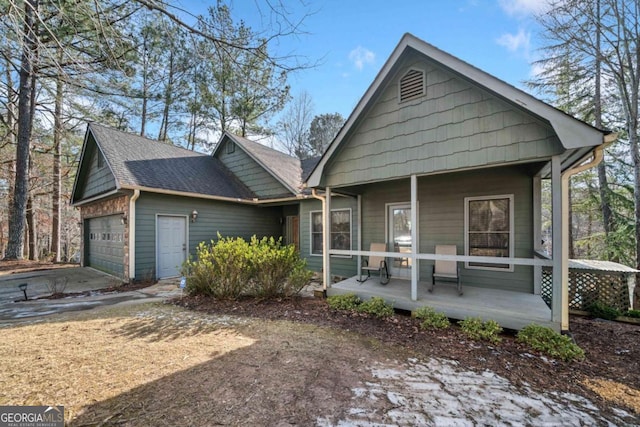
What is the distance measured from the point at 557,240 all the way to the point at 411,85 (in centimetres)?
331

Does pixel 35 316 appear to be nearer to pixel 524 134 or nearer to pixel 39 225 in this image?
pixel 524 134

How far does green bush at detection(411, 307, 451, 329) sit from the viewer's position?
4245 millimetres

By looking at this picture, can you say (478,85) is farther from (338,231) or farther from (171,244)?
(171,244)

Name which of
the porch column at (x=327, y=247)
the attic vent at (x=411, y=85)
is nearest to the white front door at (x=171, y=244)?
the porch column at (x=327, y=247)

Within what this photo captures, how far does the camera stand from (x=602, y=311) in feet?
16.7

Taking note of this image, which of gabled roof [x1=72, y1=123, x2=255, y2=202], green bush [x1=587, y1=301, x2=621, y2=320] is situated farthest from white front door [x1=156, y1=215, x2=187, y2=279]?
green bush [x1=587, y1=301, x2=621, y2=320]

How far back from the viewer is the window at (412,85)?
191 inches

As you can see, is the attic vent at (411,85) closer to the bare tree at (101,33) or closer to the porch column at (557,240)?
the bare tree at (101,33)

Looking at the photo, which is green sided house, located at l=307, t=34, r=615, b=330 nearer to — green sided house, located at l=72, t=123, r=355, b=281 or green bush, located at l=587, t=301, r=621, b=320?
green bush, located at l=587, t=301, r=621, b=320

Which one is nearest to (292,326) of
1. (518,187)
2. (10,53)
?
(518,187)

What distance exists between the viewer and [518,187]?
5.44m

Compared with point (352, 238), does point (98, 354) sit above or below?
below

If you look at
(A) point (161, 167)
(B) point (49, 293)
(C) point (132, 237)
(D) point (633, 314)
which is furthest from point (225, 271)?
(D) point (633, 314)

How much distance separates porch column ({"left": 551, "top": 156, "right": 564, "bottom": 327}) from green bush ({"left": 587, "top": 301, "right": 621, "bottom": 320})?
2445mm
